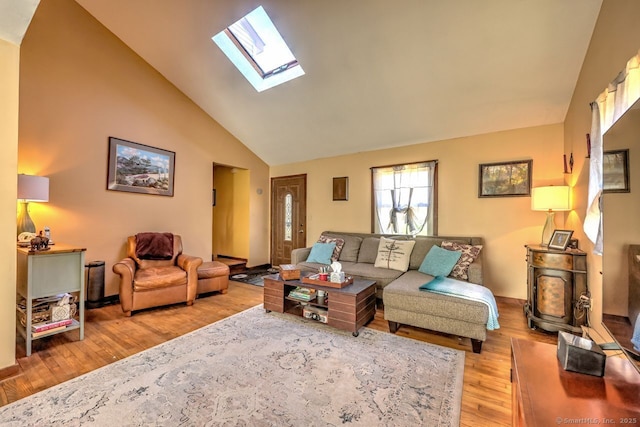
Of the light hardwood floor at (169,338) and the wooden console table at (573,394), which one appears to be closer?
the wooden console table at (573,394)

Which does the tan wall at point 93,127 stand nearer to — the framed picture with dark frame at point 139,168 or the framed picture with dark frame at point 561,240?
the framed picture with dark frame at point 139,168

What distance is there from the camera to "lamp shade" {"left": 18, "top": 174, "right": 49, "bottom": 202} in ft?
8.11

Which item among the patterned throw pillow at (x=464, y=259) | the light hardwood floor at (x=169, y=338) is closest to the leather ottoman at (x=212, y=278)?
the light hardwood floor at (x=169, y=338)

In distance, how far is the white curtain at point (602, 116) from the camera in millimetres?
1536

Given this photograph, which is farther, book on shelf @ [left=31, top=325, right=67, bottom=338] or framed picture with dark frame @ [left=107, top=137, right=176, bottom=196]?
framed picture with dark frame @ [left=107, top=137, right=176, bottom=196]

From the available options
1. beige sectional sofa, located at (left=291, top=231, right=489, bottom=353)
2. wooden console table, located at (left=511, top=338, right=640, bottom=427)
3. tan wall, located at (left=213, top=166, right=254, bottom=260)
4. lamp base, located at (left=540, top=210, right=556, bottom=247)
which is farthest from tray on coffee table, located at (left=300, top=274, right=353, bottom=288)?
tan wall, located at (left=213, top=166, right=254, bottom=260)

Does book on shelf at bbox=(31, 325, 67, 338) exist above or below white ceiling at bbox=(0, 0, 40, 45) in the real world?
below

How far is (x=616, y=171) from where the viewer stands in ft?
4.36

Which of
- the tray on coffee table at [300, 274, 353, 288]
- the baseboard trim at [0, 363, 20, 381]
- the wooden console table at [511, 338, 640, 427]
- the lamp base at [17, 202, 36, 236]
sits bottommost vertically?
the baseboard trim at [0, 363, 20, 381]

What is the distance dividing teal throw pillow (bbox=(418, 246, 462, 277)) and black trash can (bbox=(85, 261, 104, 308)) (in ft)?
13.5

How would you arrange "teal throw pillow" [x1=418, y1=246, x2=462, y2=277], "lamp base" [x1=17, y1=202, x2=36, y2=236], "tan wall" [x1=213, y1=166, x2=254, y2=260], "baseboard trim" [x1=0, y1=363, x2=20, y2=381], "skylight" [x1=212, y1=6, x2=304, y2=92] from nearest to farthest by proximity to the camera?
"baseboard trim" [x1=0, y1=363, x2=20, y2=381]
"lamp base" [x1=17, y1=202, x2=36, y2=236]
"teal throw pillow" [x1=418, y1=246, x2=462, y2=277]
"skylight" [x1=212, y1=6, x2=304, y2=92]
"tan wall" [x1=213, y1=166, x2=254, y2=260]

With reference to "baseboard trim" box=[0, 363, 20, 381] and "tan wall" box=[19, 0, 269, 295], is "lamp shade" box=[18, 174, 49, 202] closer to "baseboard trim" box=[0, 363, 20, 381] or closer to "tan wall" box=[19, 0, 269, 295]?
"tan wall" box=[19, 0, 269, 295]

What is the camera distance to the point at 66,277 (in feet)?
7.97

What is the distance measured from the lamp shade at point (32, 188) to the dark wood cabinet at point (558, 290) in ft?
16.3
